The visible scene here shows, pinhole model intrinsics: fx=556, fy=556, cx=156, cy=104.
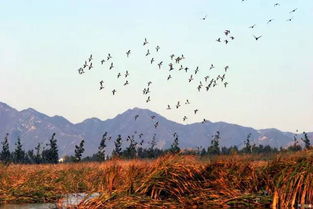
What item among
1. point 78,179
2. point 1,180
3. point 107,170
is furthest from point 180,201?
point 78,179

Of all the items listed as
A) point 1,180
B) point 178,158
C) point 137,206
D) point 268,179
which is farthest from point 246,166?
point 1,180

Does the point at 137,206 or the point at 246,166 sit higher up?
the point at 246,166

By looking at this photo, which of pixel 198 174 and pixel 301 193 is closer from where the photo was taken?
pixel 301 193

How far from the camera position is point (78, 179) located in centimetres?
3809

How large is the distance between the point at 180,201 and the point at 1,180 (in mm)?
14404

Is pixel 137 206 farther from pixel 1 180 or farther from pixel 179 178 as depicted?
pixel 1 180

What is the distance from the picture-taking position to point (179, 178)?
22.5m

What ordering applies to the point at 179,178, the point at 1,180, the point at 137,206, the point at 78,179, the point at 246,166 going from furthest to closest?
1. the point at 78,179
2. the point at 1,180
3. the point at 246,166
4. the point at 179,178
5. the point at 137,206

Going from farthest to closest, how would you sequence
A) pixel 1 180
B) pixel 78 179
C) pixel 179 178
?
pixel 78 179, pixel 1 180, pixel 179 178

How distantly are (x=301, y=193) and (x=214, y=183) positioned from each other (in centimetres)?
360

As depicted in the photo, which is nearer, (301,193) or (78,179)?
(301,193)

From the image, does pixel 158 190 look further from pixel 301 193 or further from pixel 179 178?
pixel 301 193

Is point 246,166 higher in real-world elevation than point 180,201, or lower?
higher

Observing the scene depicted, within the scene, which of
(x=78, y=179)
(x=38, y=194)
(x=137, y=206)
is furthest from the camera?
(x=78, y=179)
